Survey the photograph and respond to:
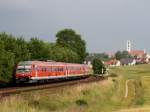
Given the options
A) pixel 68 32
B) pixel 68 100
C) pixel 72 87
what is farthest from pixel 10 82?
pixel 68 32

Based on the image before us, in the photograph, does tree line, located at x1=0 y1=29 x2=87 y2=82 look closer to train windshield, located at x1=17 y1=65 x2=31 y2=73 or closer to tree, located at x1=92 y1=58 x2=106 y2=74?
train windshield, located at x1=17 y1=65 x2=31 y2=73

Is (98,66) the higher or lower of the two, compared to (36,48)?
lower

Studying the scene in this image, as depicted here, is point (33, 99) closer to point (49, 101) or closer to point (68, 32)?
point (49, 101)

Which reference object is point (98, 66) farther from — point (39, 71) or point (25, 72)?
point (25, 72)

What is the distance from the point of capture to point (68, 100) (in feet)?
139

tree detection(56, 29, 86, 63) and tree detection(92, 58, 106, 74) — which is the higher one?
tree detection(56, 29, 86, 63)

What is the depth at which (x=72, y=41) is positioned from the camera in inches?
6038

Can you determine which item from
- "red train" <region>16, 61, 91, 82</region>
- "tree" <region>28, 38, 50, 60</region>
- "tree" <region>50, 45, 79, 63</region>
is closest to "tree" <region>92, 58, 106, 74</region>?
"tree" <region>50, 45, 79, 63</region>

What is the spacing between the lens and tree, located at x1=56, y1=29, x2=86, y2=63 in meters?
149

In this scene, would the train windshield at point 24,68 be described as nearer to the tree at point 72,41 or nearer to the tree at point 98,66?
the tree at point 98,66

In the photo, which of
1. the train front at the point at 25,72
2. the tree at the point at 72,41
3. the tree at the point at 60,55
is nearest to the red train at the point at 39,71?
the train front at the point at 25,72

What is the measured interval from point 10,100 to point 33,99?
452 centimetres

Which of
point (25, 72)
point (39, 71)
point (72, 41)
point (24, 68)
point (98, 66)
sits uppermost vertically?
point (72, 41)

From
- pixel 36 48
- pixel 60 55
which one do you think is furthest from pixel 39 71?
pixel 60 55
